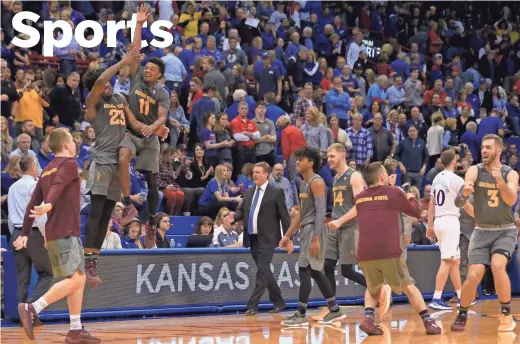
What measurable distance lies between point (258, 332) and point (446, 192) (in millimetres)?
4122

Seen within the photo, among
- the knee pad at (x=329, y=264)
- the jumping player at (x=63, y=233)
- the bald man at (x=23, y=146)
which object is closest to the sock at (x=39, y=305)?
the jumping player at (x=63, y=233)

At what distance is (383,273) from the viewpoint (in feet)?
36.1

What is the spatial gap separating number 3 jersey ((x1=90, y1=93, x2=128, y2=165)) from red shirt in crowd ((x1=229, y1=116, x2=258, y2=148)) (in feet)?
23.9

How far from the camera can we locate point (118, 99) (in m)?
11.4

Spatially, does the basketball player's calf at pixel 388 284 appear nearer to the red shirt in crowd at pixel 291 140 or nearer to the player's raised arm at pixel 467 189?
the player's raised arm at pixel 467 189

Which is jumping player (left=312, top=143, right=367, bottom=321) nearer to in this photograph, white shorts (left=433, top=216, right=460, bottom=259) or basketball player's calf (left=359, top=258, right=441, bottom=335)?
white shorts (left=433, top=216, right=460, bottom=259)

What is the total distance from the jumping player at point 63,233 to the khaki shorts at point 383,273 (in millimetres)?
3119

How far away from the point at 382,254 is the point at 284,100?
39.1 ft

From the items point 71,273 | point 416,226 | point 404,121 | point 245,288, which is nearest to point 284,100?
point 404,121

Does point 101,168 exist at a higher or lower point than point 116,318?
higher

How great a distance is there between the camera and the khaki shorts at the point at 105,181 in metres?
11.3

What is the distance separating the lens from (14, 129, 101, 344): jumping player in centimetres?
992

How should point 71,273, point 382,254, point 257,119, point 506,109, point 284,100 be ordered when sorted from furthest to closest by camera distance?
1. point 506,109
2. point 284,100
3. point 257,119
4. point 382,254
5. point 71,273

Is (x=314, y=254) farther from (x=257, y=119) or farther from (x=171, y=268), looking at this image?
(x=257, y=119)
